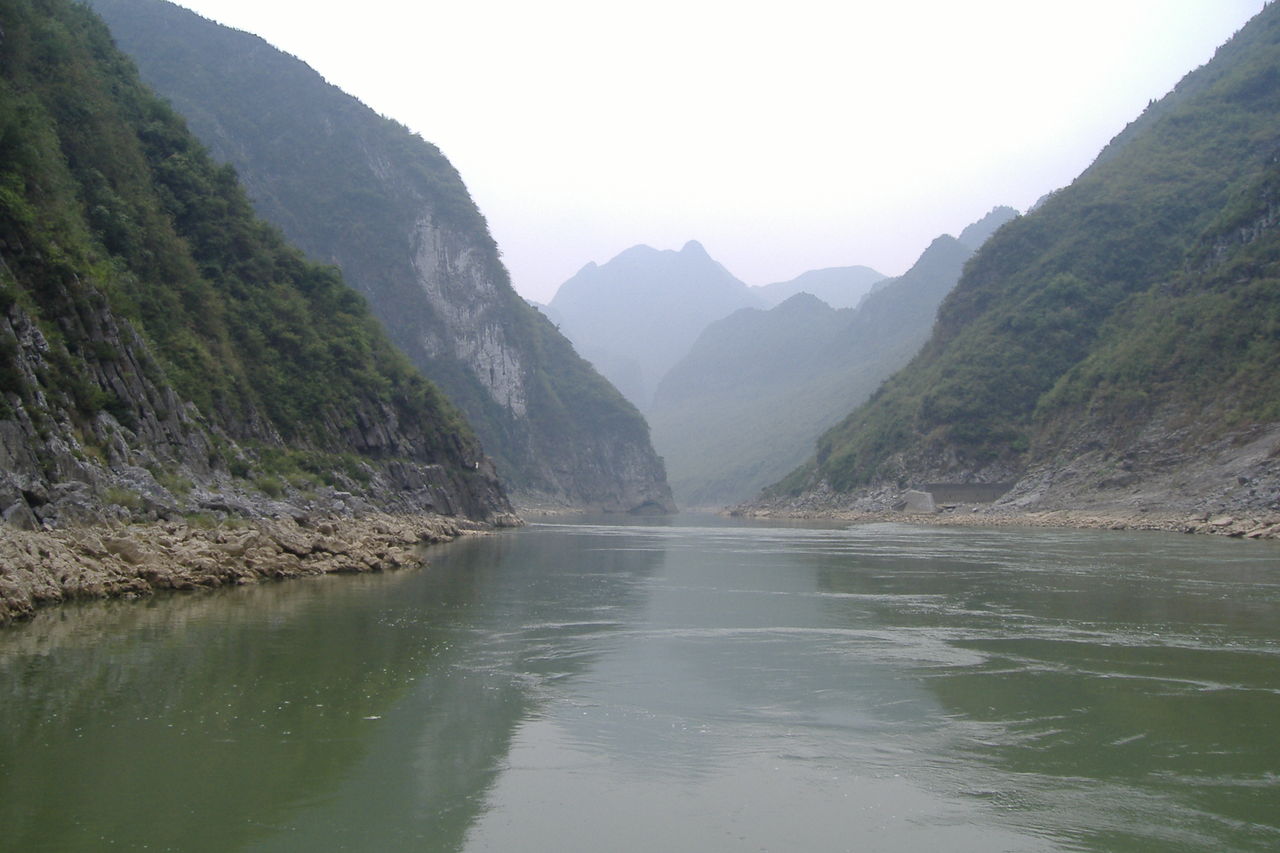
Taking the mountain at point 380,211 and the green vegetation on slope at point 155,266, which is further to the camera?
the mountain at point 380,211

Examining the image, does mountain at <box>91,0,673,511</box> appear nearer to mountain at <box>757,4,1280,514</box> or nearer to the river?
mountain at <box>757,4,1280,514</box>

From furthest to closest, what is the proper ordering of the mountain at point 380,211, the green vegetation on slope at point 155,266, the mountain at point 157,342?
the mountain at point 380,211 < the green vegetation on slope at point 155,266 < the mountain at point 157,342

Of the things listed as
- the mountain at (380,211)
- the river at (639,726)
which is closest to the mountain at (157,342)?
the river at (639,726)

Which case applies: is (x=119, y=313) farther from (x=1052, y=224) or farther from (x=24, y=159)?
(x=1052, y=224)

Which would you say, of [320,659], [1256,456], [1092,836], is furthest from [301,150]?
[1092,836]

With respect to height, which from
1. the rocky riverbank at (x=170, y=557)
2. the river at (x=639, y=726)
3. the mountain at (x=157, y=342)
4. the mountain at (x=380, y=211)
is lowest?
the river at (x=639, y=726)

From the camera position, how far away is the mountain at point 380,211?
410 ft

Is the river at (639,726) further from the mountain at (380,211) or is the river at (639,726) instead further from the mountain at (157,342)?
the mountain at (380,211)

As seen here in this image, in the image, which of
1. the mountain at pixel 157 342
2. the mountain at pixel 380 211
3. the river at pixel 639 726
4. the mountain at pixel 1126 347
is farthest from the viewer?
the mountain at pixel 380 211

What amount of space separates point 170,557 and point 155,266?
2530 centimetres

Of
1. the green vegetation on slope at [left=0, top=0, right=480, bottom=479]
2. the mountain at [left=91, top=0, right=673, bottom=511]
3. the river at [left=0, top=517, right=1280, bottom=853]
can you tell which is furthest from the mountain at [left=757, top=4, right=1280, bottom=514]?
the green vegetation on slope at [left=0, top=0, right=480, bottom=479]

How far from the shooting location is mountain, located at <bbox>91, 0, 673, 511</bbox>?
124938 millimetres

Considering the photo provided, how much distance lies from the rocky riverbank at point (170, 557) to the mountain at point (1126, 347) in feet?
166

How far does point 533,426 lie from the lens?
5768 inches
